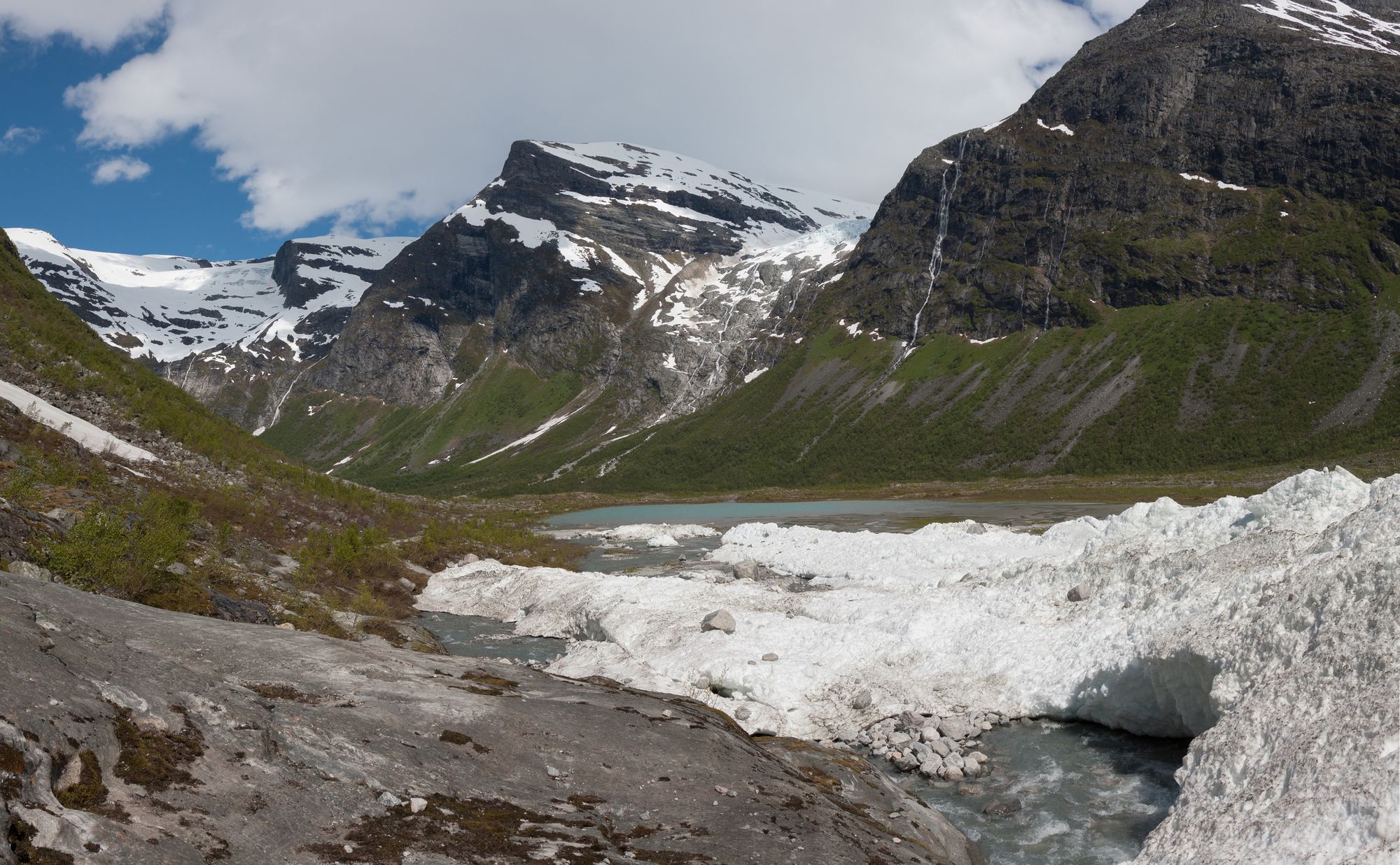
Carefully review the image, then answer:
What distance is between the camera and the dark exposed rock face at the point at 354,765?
27.2 ft

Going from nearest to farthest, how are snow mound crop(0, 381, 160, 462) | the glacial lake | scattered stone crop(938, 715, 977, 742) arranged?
scattered stone crop(938, 715, 977, 742), snow mound crop(0, 381, 160, 462), the glacial lake

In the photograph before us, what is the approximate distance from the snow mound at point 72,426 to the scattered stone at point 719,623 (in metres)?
29.6

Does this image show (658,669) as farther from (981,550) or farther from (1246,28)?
(1246,28)

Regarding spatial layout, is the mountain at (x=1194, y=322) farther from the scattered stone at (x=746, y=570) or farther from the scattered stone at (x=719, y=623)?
the scattered stone at (x=719, y=623)

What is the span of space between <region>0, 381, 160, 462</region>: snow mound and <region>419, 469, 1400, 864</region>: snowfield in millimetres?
16736

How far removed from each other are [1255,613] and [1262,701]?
3339 mm

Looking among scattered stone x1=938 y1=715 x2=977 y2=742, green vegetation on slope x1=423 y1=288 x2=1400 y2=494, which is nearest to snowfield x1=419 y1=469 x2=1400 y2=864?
scattered stone x1=938 y1=715 x2=977 y2=742

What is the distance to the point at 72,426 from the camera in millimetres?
37625

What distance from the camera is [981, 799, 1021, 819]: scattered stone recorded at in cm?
1694

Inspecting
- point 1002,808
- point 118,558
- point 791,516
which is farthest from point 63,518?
point 791,516

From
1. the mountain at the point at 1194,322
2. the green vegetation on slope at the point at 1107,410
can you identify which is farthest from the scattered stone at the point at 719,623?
the mountain at the point at 1194,322

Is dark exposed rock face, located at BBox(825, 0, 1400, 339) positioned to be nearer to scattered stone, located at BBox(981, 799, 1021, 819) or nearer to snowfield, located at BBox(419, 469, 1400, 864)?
snowfield, located at BBox(419, 469, 1400, 864)

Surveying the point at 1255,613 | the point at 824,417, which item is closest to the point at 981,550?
the point at 1255,613

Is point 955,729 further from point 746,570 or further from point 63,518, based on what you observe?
point 746,570
